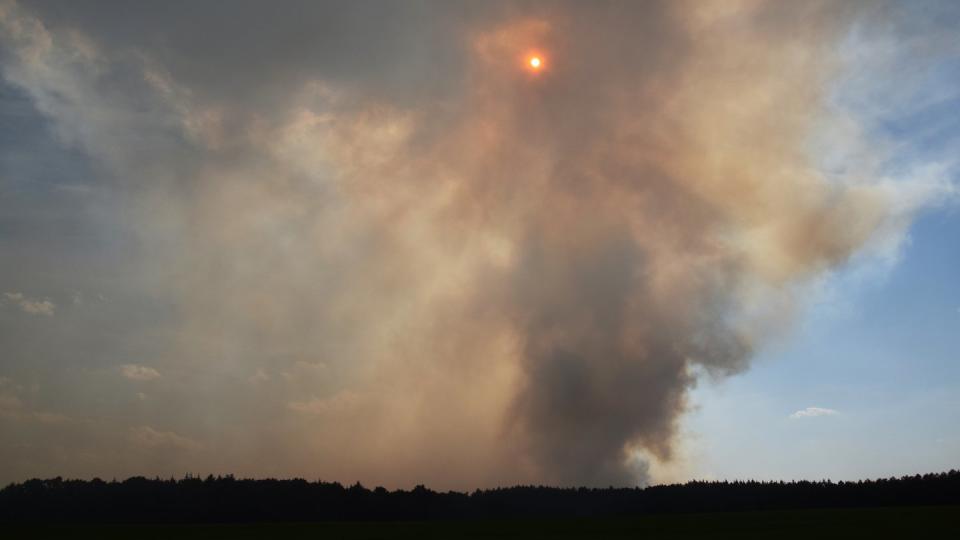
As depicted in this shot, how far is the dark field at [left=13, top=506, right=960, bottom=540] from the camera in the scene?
68.8m

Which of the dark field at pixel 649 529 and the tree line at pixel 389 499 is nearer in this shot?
the dark field at pixel 649 529

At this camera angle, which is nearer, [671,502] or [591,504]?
[671,502]

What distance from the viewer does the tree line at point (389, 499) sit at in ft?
456

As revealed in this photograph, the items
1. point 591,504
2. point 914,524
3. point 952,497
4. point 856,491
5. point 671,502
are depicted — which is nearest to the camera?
point 914,524

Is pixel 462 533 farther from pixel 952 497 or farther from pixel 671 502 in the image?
pixel 952 497

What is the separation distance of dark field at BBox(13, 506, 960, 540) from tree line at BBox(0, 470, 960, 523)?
1623 inches

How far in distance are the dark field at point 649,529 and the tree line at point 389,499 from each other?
4122 centimetres

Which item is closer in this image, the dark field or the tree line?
the dark field

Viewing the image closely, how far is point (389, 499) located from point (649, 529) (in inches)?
4559

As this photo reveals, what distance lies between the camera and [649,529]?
267 ft

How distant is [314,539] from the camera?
79188mm

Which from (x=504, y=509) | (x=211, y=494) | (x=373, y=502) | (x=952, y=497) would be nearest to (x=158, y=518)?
(x=211, y=494)

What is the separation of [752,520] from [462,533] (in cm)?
3828

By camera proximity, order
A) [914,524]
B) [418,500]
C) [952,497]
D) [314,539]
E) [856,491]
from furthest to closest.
Answer: 1. [418,500]
2. [856,491]
3. [952,497]
4. [314,539]
5. [914,524]
